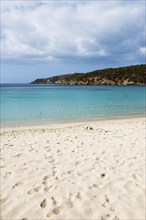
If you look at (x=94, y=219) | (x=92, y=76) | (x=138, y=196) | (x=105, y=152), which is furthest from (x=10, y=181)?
(x=92, y=76)

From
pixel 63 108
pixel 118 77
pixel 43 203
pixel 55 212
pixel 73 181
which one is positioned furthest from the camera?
pixel 118 77

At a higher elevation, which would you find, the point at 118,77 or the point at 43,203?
the point at 118,77

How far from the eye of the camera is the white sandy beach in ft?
15.9

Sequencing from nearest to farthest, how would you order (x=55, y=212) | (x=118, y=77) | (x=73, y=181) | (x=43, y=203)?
(x=55, y=212) < (x=43, y=203) < (x=73, y=181) < (x=118, y=77)

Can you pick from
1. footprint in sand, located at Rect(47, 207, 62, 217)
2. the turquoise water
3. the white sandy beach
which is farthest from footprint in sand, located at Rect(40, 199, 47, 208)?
the turquoise water

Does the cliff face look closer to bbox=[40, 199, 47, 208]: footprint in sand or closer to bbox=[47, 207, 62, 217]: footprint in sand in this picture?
bbox=[40, 199, 47, 208]: footprint in sand

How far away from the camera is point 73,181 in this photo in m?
6.23

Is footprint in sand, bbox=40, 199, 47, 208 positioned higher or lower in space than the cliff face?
lower

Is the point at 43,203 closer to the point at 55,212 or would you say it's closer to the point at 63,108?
the point at 55,212

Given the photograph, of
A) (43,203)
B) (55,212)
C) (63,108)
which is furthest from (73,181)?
(63,108)

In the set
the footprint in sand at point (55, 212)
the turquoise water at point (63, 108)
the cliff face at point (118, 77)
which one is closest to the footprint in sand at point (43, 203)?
the footprint in sand at point (55, 212)

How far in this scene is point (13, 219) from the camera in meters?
4.57

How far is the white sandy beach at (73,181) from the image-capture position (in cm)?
484

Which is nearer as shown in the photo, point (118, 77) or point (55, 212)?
point (55, 212)
